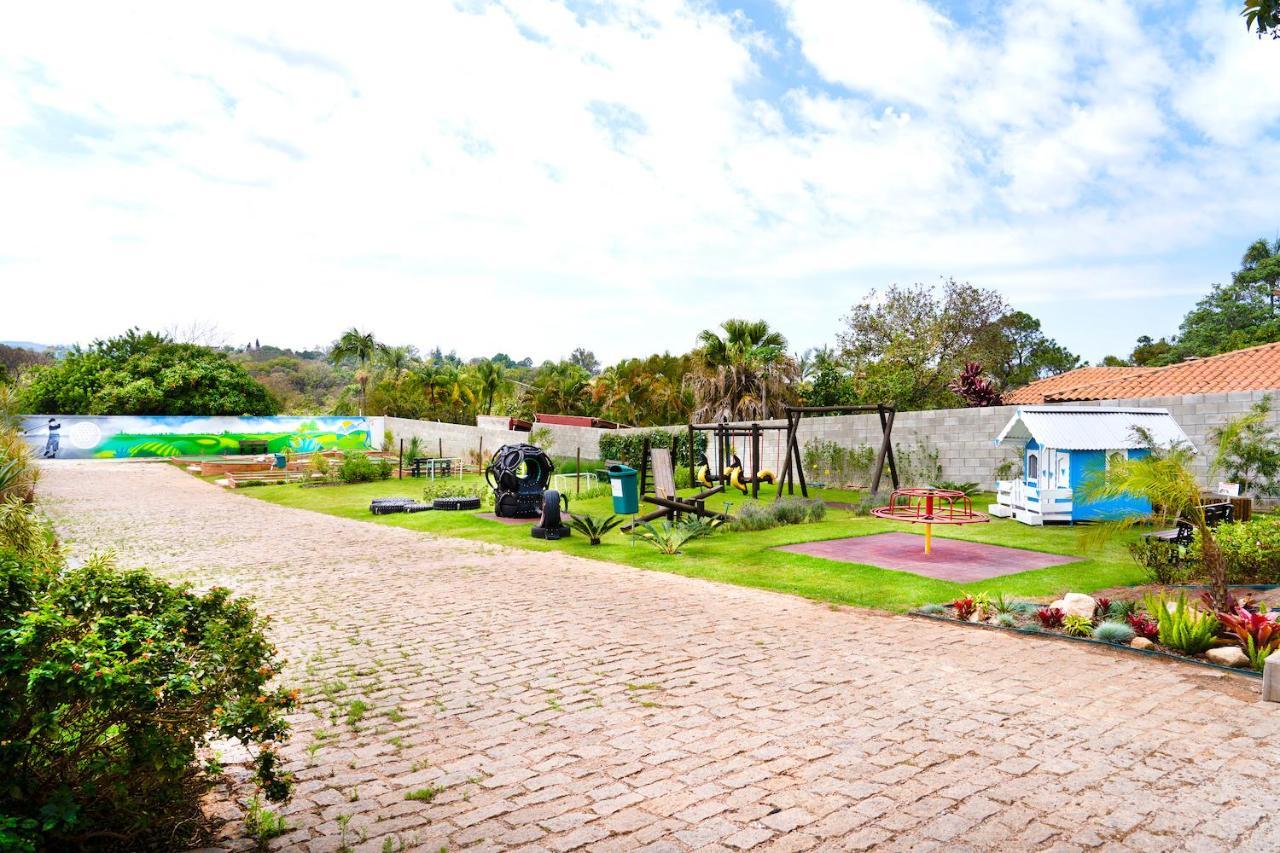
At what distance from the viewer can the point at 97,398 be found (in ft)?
127

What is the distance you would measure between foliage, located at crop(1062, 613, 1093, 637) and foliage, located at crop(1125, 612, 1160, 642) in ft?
1.02

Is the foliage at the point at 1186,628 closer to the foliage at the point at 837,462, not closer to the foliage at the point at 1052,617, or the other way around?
the foliage at the point at 1052,617

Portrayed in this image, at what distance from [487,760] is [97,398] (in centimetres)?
4322

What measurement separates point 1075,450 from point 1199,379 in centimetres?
1007

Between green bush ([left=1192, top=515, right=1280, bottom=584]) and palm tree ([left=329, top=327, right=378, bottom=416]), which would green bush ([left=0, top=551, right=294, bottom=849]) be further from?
palm tree ([left=329, top=327, right=378, bottom=416])

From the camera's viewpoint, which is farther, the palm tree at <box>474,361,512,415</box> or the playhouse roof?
the palm tree at <box>474,361,512,415</box>

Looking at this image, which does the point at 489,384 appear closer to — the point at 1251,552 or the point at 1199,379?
the point at 1199,379

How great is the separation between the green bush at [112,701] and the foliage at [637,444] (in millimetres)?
19810

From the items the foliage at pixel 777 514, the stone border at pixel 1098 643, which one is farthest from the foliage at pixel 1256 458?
the stone border at pixel 1098 643

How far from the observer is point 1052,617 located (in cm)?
701

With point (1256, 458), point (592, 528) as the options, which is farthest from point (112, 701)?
point (1256, 458)

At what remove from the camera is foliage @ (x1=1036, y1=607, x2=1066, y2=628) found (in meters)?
6.99

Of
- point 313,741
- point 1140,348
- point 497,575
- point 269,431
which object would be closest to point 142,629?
point 313,741

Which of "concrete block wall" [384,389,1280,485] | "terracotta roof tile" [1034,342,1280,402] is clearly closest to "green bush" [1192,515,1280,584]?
"concrete block wall" [384,389,1280,485]
